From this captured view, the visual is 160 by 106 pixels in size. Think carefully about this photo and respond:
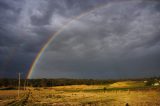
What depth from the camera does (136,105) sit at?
31219 mm

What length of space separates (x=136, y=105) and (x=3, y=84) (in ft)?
514

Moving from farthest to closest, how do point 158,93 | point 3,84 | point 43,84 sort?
point 43,84
point 3,84
point 158,93

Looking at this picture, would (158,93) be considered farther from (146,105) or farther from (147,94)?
(146,105)

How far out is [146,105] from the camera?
1189 inches

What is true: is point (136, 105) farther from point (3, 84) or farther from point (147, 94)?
point (3, 84)

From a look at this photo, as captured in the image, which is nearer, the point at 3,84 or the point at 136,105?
the point at 136,105

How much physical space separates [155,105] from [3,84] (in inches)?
6262

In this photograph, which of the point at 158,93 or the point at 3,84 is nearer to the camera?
the point at 158,93

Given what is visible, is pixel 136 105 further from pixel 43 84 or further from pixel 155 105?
pixel 43 84

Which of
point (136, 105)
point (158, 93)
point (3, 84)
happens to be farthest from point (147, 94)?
point (3, 84)

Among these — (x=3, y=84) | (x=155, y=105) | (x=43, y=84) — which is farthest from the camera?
(x=43, y=84)

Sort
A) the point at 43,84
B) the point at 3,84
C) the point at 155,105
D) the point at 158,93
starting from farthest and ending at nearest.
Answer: the point at 43,84 → the point at 3,84 → the point at 158,93 → the point at 155,105

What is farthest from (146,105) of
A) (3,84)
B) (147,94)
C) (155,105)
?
(3,84)

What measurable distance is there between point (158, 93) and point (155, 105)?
16663 millimetres
